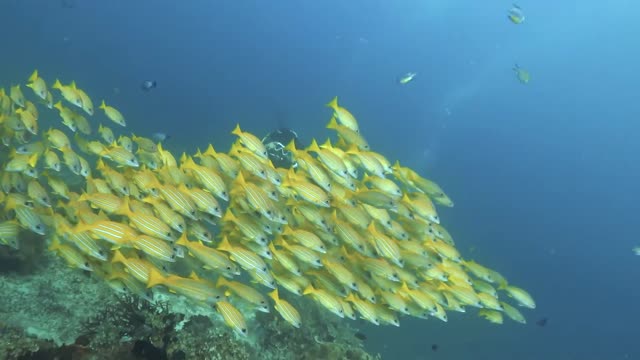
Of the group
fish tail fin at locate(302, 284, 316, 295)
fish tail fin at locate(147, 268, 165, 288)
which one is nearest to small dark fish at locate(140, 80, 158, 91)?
fish tail fin at locate(302, 284, 316, 295)

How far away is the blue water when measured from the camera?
5431cm

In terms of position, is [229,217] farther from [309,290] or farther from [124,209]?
[309,290]

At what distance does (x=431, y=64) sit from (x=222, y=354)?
98.9 m

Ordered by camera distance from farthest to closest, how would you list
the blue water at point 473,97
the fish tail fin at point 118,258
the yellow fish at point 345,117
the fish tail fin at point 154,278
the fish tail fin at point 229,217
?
the blue water at point 473,97
the yellow fish at point 345,117
the fish tail fin at point 229,217
the fish tail fin at point 118,258
the fish tail fin at point 154,278

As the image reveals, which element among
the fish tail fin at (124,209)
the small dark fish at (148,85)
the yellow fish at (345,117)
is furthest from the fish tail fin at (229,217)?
the small dark fish at (148,85)

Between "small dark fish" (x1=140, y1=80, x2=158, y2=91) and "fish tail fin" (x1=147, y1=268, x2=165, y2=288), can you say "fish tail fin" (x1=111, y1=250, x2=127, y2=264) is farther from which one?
"small dark fish" (x1=140, y1=80, x2=158, y2=91)

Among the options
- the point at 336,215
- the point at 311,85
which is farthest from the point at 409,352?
the point at 311,85

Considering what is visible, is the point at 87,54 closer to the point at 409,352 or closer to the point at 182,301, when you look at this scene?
the point at 409,352

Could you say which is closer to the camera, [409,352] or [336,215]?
[336,215]

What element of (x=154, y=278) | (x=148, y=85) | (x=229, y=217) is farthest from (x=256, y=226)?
(x=148, y=85)

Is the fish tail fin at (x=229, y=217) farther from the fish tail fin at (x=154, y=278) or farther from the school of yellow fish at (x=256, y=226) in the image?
the fish tail fin at (x=154, y=278)

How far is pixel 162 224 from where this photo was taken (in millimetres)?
5902

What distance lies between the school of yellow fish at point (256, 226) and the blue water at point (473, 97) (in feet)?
102

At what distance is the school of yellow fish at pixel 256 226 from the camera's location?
19.4 feet
